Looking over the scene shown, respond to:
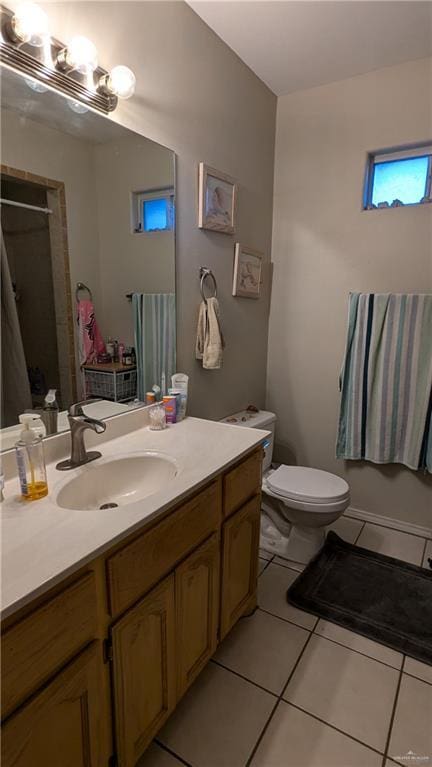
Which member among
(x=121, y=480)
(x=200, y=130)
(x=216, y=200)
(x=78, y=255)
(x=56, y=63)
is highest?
(x=200, y=130)

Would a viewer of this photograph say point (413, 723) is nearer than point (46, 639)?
No

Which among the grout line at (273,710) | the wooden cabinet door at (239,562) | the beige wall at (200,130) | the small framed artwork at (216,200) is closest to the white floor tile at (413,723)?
the grout line at (273,710)

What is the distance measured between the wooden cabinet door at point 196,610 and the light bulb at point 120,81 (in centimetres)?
153

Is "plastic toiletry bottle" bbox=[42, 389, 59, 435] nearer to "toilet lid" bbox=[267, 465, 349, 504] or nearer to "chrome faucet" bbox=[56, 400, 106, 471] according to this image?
"chrome faucet" bbox=[56, 400, 106, 471]

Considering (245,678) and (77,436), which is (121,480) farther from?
(245,678)

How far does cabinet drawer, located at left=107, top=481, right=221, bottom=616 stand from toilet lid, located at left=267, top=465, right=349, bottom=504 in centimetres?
76

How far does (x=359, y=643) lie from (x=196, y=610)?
0.81 meters

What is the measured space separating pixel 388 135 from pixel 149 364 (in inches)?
72.3

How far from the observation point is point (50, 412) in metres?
1.29

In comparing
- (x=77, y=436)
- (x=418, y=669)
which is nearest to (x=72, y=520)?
(x=77, y=436)

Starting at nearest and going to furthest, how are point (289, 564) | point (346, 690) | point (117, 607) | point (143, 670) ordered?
point (117, 607) < point (143, 670) < point (346, 690) < point (289, 564)

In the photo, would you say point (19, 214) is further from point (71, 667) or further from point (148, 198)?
point (71, 667)

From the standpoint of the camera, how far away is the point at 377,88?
2.15m

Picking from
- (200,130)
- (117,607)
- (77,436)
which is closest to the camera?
(117,607)
